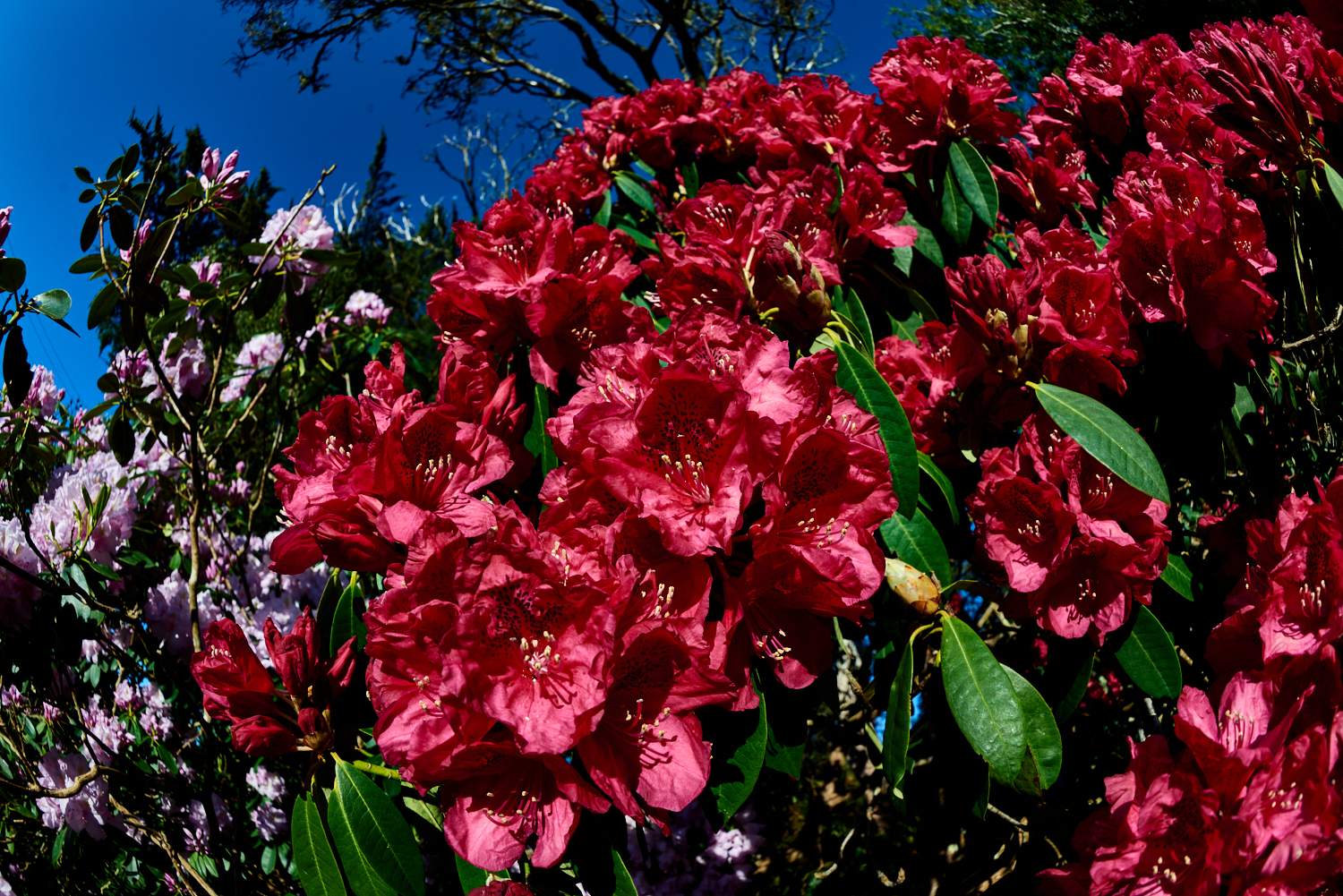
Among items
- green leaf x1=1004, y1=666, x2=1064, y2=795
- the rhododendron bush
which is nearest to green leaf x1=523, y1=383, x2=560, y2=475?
the rhododendron bush

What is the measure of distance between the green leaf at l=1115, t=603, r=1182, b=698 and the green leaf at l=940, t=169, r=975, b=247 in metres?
0.85

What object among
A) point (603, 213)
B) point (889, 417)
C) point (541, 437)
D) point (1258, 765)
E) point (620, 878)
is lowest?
point (1258, 765)

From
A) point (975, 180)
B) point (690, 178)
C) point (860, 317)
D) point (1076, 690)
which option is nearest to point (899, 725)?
point (1076, 690)

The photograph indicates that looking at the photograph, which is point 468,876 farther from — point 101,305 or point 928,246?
point 928,246

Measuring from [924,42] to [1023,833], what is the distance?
184 cm

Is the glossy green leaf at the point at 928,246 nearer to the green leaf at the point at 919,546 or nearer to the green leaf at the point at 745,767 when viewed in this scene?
the green leaf at the point at 919,546

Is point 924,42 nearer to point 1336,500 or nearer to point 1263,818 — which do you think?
point 1336,500

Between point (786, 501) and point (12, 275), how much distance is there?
131 cm

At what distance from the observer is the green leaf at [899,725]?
1051 mm

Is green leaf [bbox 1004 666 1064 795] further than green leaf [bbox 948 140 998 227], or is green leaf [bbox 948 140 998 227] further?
green leaf [bbox 948 140 998 227]

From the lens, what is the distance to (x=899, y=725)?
1072 mm

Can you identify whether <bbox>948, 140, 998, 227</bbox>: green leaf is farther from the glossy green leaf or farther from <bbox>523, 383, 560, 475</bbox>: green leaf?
<bbox>523, 383, 560, 475</bbox>: green leaf

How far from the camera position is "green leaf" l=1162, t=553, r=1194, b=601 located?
48.3 inches

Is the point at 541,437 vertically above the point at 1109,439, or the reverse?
the point at 541,437
